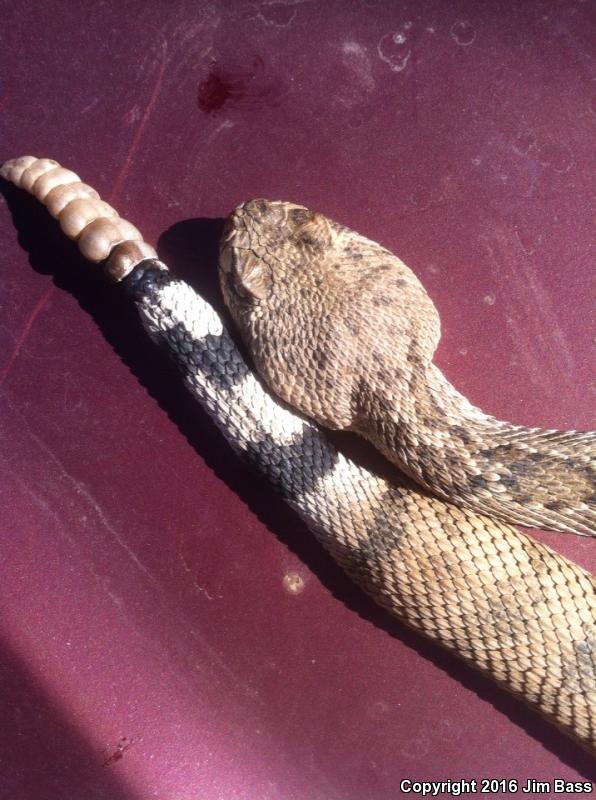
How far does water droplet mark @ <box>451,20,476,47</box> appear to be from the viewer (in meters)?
2.47

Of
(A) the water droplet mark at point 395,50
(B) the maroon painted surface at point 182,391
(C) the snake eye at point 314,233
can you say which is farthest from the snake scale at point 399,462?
(A) the water droplet mark at point 395,50

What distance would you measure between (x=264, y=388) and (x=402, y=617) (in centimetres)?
80

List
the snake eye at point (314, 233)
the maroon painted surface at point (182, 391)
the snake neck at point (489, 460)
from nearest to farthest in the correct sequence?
the snake neck at point (489, 460)
the snake eye at point (314, 233)
the maroon painted surface at point (182, 391)

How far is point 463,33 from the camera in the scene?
2.47 metres

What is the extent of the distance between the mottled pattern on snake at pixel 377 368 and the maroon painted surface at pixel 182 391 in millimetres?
360

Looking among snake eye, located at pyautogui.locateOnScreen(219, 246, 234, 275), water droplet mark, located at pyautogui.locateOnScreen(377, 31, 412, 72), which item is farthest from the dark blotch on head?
water droplet mark, located at pyautogui.locateOnScreen(377, 31, 412, 72)

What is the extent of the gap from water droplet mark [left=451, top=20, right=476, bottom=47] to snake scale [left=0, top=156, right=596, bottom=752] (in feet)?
2.88

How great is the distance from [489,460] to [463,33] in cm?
149

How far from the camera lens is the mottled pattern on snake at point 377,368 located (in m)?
1.96

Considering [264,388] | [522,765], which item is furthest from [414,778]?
[264,388]

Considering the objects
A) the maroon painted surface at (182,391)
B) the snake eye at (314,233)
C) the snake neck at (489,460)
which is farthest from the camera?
the maroon painted surface at (182,391)

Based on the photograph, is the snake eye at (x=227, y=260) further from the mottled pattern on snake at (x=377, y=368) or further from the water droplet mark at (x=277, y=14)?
the water droplet mark at (x=277, y=14)

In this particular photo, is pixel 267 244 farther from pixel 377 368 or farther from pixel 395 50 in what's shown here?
pixel 395 50

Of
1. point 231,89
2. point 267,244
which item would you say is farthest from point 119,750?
point 231,89
